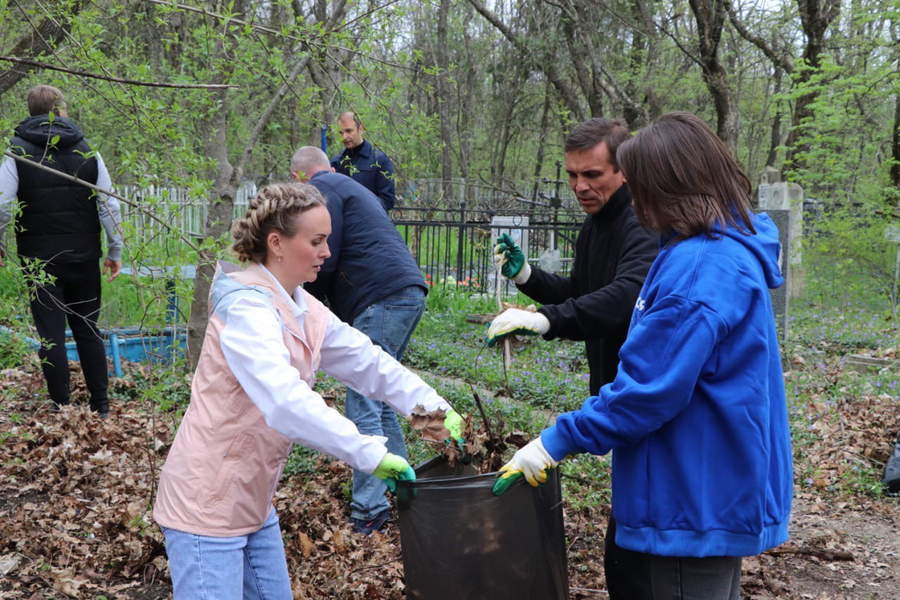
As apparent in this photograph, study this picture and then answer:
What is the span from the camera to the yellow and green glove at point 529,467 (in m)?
1.91

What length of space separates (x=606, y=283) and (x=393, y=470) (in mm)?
1267

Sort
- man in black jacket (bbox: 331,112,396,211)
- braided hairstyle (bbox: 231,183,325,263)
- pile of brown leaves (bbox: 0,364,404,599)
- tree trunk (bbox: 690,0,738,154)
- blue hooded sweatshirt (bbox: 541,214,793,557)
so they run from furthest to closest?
tree trunk (bbox: 690,0,738,154)
man in black jacket (bbox: 331,112,396,211)
pile of brown leaves (bbox: 0,364,404,599)
braided hairstyle (bbox: 231,183,325,263)
blue hooded sweatshirt (bbox: 541,214,793,557)

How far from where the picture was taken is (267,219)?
212cm

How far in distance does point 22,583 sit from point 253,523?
174 cm

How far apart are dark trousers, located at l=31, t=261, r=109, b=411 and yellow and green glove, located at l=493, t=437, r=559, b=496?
147 inches

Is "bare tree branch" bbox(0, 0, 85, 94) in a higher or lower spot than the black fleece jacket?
higher

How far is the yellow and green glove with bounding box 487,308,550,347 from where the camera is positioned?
8.47ft

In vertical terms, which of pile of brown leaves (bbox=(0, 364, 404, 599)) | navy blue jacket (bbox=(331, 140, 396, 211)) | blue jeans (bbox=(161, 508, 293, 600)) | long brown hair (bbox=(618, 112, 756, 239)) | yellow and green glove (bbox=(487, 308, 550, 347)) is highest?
navy blue jacket (bbox=(331, 140, 396, 211))

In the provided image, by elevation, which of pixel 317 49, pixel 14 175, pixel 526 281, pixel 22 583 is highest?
pixel 317 49

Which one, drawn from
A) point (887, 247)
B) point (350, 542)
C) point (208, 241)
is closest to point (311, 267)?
point (208, 241)

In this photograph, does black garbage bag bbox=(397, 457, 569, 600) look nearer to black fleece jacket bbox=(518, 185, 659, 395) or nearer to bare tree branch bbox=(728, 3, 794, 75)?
black fleece jacket bbox=(518, 185, 659, 395)

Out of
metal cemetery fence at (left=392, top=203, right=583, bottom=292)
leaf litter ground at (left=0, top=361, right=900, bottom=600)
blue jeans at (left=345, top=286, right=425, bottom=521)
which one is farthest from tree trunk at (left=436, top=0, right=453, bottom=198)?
blue jeans at (left=345, top=286, right=425, bottom=521)

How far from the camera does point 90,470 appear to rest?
14.1 feet

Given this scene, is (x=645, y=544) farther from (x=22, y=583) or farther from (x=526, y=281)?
(x=22, y=583)
